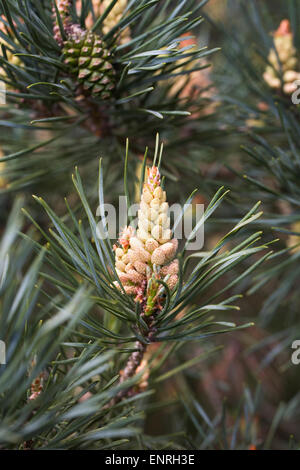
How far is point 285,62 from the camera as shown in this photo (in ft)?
1.97

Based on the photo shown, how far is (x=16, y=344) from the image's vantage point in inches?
11.9

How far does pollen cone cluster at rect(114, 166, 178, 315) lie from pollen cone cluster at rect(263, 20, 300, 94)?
13.2 inches

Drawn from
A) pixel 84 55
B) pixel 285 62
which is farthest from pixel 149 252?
pixel 285 62

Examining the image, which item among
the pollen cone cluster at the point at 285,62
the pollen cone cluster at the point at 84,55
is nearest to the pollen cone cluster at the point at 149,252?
the pollen cone cluster at the point at 84,55

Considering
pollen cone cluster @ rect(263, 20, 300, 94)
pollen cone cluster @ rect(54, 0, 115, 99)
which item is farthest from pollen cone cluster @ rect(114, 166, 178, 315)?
pollen cone cluster @ rect(263, 20, 300, 94)

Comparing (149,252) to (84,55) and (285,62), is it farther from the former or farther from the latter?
(285,62)

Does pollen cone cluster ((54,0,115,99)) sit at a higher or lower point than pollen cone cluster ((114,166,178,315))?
higher

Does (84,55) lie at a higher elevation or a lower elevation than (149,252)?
higher

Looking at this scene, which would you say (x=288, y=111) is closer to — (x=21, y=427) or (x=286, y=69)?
(x=286, y=69)

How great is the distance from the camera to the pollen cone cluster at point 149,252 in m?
0.35

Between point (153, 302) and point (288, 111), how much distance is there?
0.36 meters

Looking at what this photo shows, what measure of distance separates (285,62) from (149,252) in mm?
392

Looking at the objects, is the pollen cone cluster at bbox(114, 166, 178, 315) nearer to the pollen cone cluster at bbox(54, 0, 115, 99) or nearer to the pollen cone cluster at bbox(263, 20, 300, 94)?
the pollen cone cluster at bbox(54, 0, 115, 99)

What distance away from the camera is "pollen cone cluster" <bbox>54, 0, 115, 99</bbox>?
1.43 feet
